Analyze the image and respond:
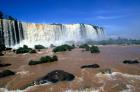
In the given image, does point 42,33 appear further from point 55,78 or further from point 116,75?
point 55,78

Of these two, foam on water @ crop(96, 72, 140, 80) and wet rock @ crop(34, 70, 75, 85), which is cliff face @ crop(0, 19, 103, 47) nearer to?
wet rock @ crop(34, 70, 75, 85)

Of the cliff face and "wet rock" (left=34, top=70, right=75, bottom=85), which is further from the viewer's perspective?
the cliff face

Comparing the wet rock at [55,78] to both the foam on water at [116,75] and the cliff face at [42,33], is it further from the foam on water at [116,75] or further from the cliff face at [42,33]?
the cliff face at [42,33]

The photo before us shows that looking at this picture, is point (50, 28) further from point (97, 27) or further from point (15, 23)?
point (97, 27)

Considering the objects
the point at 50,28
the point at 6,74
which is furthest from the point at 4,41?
the point at 6,74

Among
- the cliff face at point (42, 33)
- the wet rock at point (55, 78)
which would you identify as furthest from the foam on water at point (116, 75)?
the cliff face at point (42, 33)

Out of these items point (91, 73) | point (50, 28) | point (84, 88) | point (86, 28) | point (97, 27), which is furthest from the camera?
point (97, 27)

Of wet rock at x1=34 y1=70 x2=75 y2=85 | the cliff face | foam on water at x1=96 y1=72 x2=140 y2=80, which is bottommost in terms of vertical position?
foam on water at x1=96 y1=72 x2=140 y2=80

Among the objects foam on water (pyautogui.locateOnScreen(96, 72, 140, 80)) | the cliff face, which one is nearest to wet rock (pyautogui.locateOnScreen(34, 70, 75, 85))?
foam on water (pyautogui.locateOnScreen(96, 72, 140, 80))
